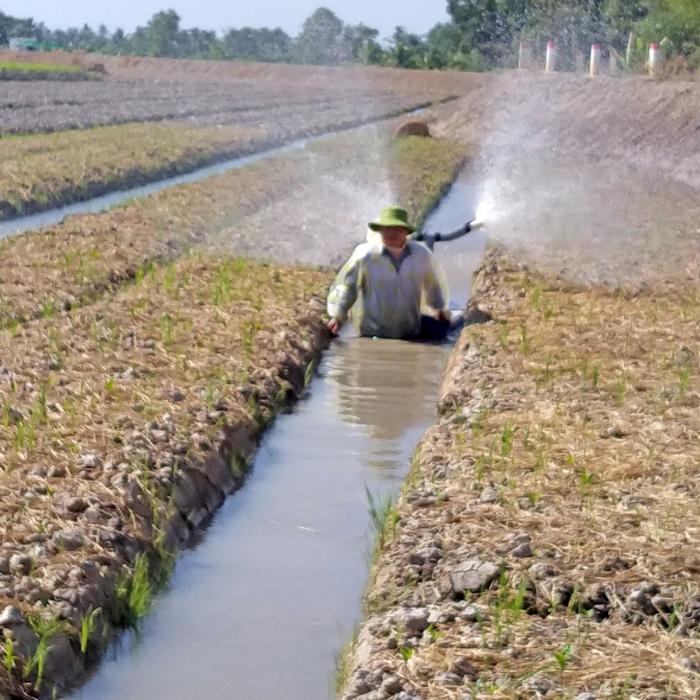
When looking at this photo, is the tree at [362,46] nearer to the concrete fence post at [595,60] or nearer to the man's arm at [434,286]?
the concrete fence post at [595,60]

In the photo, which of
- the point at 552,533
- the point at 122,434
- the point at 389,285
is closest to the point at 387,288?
the point at 389,285

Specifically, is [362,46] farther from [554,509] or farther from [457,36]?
[554,509]

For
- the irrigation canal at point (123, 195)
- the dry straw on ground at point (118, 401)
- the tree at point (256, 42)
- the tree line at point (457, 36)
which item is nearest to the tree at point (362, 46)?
the tree line at point (457, 36)

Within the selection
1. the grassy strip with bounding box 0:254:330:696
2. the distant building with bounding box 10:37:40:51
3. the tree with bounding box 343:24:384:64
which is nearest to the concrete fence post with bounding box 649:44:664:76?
the grassy strip with bounding box 0:254:330:696

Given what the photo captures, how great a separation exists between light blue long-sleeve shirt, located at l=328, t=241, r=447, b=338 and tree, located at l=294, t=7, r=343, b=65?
222ft

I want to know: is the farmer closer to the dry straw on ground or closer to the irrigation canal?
the dry straw on ground

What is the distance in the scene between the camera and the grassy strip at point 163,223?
9.93m

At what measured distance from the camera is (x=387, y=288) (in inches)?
358

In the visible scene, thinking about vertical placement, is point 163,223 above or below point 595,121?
below

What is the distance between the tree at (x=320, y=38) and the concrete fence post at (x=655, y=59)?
42813 millimetres

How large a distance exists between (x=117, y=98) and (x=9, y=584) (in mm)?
37732

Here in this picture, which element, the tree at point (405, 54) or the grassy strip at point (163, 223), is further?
the tree at point (405, 54)

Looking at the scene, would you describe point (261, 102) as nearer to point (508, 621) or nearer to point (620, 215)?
point (620, 215)

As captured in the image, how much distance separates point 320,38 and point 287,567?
7718cm
